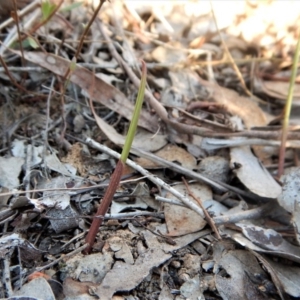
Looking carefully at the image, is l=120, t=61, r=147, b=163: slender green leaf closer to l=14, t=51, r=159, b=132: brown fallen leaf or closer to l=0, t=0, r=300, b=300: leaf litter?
l=0, t=0, r=300, b=300: leaf litter

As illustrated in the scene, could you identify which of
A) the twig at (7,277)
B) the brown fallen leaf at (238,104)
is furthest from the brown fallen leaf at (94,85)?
the twig at (7,277)

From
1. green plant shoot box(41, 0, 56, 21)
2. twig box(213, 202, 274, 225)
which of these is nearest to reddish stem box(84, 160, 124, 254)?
twig box(213, 202, 274, 225)

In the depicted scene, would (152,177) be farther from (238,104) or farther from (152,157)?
(238,104)

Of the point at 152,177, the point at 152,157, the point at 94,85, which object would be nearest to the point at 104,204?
the point at 152,177

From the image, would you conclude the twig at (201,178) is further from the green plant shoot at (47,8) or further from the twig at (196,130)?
the green plant shoot at (47,8)

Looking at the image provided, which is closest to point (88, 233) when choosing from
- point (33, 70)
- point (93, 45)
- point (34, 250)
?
point (34, 250)

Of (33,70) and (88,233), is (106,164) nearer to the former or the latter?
(88,233)
